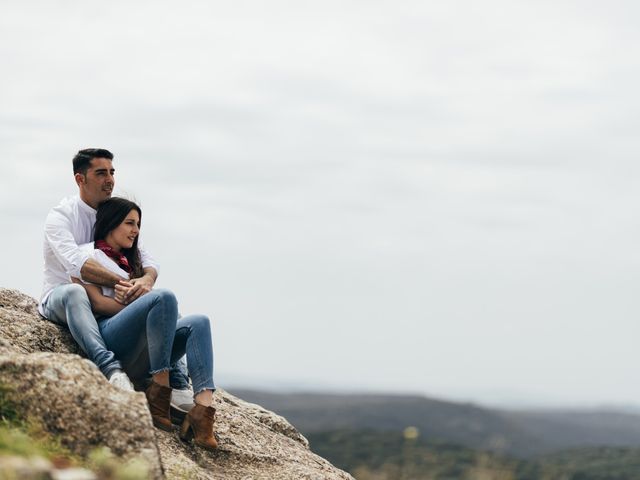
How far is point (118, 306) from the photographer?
761 centimetres

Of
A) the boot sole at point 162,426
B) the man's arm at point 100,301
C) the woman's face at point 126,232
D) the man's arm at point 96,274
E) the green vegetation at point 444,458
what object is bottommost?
the green vegetation at point 444,458

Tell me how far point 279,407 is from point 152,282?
200 ft

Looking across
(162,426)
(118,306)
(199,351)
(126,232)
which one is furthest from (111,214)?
(162,426)

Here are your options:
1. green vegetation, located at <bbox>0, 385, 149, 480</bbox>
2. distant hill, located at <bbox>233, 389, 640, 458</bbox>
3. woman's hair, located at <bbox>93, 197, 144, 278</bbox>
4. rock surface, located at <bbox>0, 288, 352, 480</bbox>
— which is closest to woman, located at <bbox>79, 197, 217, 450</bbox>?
woman's hair, located at <bbox>93, 197, 144, 278</bbox>

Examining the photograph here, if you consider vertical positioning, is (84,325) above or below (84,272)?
below

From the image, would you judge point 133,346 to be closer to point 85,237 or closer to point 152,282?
point 152,282

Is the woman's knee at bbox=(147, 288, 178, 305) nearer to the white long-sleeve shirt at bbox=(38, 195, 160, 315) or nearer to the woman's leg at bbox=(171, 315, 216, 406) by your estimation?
the woman's leg at bbox=(171, 315, 216, 406)

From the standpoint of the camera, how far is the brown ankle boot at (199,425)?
749 centimetres

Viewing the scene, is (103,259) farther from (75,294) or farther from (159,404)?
(159,404)

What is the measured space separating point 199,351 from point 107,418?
5.35 ft

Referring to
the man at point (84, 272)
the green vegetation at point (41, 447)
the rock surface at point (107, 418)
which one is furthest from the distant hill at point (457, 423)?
the green vegetation at point (41, 447)

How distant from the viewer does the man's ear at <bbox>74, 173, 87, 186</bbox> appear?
25.9ft

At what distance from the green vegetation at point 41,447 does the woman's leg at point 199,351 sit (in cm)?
169

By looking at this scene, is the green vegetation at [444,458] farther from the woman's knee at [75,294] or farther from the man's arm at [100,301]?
the woman's knee at [75,294]
